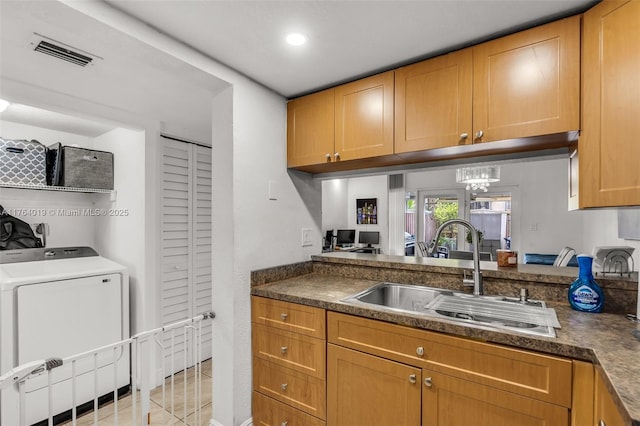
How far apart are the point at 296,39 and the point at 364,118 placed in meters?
0.59

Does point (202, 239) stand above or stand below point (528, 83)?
below

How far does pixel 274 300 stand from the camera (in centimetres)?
182

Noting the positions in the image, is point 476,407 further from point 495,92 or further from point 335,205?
point 335,205

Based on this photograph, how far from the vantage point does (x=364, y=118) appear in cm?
186

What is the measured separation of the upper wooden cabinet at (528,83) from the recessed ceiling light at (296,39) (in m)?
0.84

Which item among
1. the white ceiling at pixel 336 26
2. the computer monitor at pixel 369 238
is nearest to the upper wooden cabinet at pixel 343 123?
the white ceiling at pixel 336 26

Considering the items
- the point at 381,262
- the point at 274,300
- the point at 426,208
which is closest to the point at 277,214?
the point at 274,300

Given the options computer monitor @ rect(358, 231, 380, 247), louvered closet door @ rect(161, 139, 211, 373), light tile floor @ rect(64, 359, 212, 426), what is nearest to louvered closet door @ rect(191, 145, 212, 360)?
louvered closet door @ rect(161, 139, 211, 373)

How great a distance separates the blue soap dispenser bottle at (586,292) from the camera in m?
1.38

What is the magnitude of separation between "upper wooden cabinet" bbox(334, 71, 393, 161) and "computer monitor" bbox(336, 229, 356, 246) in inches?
191

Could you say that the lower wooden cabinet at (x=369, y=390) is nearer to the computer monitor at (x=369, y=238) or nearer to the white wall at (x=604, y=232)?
the white wall at (x=604, y=232)

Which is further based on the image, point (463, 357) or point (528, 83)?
point (528, 83)

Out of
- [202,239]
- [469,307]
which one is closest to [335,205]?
[202,239]

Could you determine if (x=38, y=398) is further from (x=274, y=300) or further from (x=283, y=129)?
(x=283, y=129)
